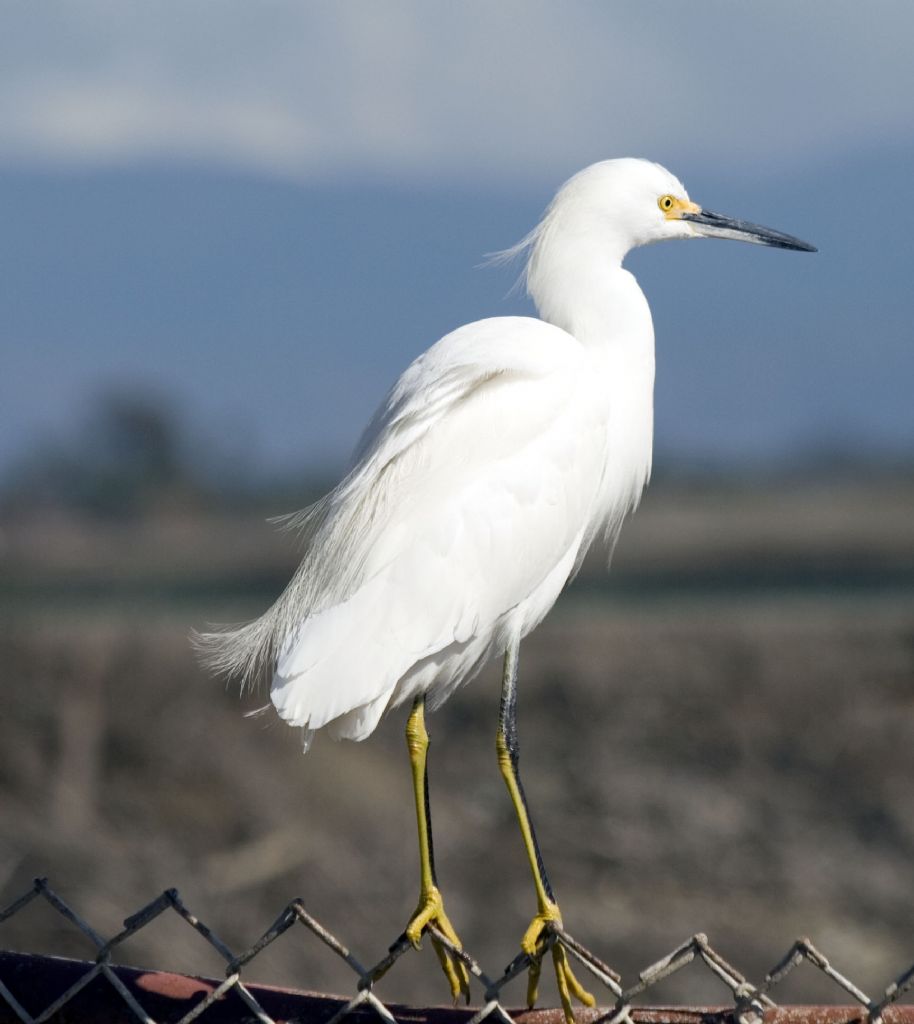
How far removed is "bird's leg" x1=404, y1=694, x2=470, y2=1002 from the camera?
116 inches

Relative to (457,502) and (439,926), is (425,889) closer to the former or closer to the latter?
(439,926)

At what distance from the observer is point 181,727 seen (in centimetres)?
745

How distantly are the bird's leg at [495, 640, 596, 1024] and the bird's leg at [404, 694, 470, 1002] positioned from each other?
153 mm

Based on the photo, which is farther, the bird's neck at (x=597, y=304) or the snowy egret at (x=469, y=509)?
the bird's neck at (x=597, y=304)

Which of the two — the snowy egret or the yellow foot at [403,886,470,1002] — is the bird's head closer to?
the snowy egret

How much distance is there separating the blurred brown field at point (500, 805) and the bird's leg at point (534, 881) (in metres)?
2.53

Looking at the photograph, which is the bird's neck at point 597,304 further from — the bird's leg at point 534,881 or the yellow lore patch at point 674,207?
the bird's leg at point 534,881

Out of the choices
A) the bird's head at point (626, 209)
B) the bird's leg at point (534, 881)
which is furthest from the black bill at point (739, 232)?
the bird's leg at point (534, 881)

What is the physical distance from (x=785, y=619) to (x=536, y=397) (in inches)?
348

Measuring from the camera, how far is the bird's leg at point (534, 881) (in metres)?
2.83

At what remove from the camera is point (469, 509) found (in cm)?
354

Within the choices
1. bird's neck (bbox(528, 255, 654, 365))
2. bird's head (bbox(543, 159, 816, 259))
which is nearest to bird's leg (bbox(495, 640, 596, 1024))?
bird's neck (bbox(528, 255, 654, 365))

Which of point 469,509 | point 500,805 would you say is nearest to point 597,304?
point 469,509

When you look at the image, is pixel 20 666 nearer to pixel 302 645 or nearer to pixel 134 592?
pixel 302 645
